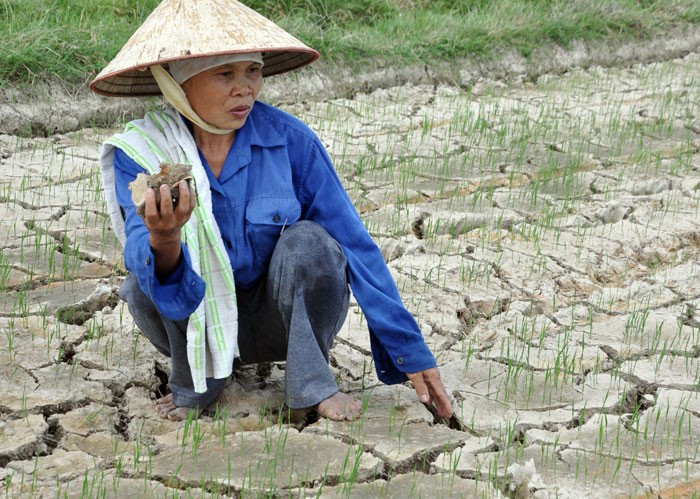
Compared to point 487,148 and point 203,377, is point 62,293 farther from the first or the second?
point 487,148

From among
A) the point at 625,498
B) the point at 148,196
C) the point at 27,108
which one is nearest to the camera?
the point at 148,196

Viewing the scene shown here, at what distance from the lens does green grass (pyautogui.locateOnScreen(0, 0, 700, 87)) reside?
6.21 m

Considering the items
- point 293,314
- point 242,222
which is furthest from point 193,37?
point 293,314

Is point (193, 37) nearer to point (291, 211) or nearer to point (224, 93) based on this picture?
point (224, 93)

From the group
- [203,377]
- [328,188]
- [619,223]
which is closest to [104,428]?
[203,377]

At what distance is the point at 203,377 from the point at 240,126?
694 millimetres

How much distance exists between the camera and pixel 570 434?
122 inches

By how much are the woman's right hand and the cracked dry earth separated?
0.58 m

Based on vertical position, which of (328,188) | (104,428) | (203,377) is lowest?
(104,428)

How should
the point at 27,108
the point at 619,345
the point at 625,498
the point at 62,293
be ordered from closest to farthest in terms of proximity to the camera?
the point at 625,498 → the point at 619,345 → the point at 62,293 → the point at 27,108

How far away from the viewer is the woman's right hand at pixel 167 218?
2.40 m

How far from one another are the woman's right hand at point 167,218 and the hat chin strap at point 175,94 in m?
0.47

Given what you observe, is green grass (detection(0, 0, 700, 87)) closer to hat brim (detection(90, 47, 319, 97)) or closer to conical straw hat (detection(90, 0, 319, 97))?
hat brim (detection(90, 47, 319, 97))

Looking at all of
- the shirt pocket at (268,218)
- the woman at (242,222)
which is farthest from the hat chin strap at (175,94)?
the shirt pocket at (268,218)
